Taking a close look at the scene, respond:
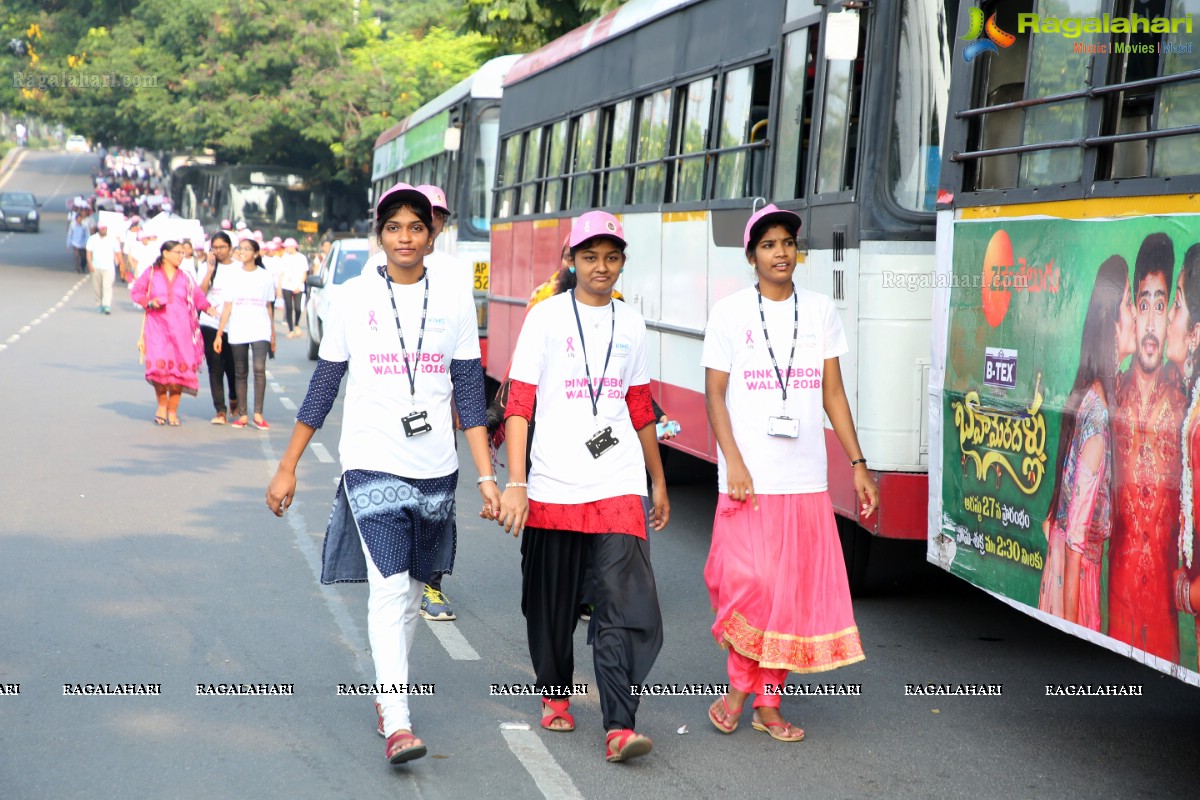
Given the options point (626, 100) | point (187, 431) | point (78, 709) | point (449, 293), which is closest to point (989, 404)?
point (449, 293)

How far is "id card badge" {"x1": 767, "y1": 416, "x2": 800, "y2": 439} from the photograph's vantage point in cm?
539

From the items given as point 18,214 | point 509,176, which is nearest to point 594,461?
point 509,176

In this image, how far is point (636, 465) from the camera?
17.4ft

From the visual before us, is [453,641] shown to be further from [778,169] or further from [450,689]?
[778,169]

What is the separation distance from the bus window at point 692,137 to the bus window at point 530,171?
397 cm

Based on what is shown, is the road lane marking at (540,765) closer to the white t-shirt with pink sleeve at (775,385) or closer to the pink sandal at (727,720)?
the pink sandal at (727,720)

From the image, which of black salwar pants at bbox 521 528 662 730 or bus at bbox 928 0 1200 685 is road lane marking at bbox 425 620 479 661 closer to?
black salwar pants at bbox 521 528 662 730

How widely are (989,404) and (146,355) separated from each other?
414 inches

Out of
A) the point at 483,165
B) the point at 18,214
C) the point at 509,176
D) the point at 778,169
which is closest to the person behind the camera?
the point at 778,169

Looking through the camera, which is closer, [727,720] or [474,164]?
[727,720]

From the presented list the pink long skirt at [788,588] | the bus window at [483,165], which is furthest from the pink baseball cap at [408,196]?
the bus window at [483,165]

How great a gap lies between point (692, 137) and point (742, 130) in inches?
33.1

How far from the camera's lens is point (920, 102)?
22.4 ft

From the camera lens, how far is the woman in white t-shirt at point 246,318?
47.2 feet
